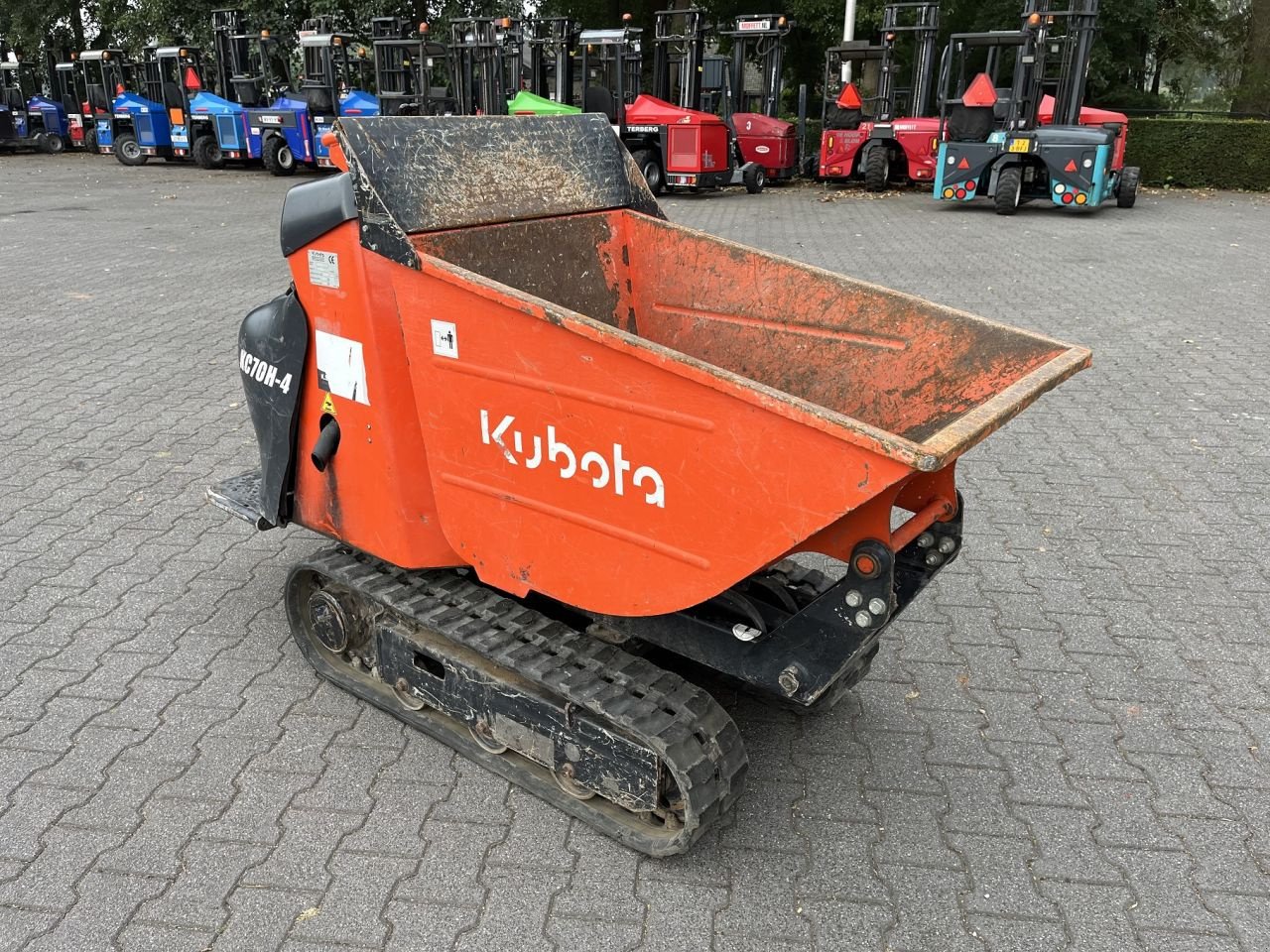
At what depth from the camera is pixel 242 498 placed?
12.3ft

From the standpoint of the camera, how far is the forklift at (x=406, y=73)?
18.3m

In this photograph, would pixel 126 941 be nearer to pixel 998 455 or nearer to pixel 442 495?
pixel 442 495

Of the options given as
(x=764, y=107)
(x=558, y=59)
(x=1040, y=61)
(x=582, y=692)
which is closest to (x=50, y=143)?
(x=558, y=59)

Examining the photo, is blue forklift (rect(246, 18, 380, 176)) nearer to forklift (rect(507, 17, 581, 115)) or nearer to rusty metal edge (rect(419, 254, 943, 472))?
forklift (rect(507, 17, 581, 115))

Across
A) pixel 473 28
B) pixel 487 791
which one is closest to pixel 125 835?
pixel 487 791

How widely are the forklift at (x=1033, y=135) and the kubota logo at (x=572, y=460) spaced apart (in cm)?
1383

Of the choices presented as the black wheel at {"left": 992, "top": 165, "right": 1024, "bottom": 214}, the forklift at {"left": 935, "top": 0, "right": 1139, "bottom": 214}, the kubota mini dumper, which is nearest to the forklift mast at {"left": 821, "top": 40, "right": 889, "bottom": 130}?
the forklift at {"left": 935, "top": 0, "right": 1139, "bottom": 214}

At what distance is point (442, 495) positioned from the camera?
2963 mm

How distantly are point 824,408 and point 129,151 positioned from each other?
2505cm

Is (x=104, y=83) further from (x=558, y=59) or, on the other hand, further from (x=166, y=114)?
(x=558, y=59)

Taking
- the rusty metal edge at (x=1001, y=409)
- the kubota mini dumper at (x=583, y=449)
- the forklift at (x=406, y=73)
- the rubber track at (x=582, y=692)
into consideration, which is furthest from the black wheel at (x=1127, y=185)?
the rubber track at (x=582, y=692)

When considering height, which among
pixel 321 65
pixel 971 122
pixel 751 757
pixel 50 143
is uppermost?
pixel 321 65

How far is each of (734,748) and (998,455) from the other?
3511 mm

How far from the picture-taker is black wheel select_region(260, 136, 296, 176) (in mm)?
20141
